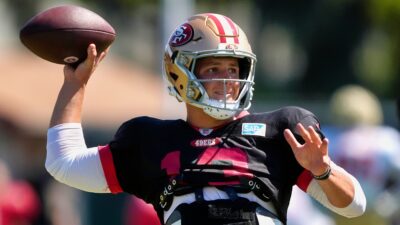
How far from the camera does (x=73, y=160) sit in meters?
6.16

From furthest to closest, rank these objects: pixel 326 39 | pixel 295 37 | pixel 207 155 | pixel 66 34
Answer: pixel 295 37, pixel 326 39, pixel 66 34, pixel 207 155

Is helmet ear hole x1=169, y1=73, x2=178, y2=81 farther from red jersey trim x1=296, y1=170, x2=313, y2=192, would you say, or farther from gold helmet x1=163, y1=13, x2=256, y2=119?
red jersey trim x1=296, y1=170, x2=313, y2=192

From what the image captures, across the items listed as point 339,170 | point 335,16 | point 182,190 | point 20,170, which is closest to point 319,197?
point 339,170

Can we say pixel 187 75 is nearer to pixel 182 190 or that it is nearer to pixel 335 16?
pixel 182 190

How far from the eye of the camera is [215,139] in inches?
236

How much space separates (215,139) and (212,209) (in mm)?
320

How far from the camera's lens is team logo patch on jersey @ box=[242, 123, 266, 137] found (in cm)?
598

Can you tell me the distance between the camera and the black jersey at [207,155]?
5.90 metres

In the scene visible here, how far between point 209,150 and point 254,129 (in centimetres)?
21

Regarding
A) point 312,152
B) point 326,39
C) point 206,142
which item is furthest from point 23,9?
point 312,152

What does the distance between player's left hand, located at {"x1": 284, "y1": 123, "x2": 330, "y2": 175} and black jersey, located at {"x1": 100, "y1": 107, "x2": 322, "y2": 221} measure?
0.21 meters

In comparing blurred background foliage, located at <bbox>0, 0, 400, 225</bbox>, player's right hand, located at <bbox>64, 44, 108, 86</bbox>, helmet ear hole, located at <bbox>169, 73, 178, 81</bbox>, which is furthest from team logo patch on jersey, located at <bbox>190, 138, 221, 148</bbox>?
blurred background foliage, located at <bbox>0, 0, 400, 225</bbox>

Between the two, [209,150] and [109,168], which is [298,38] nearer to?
[109,168]

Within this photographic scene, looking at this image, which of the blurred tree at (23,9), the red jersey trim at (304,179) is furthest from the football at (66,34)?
the blurred tree at (23,9)
